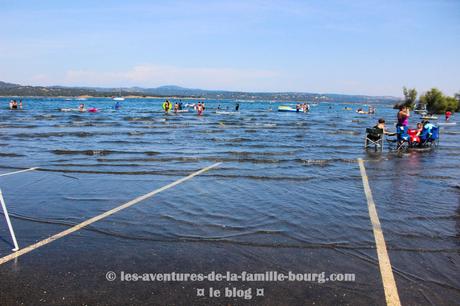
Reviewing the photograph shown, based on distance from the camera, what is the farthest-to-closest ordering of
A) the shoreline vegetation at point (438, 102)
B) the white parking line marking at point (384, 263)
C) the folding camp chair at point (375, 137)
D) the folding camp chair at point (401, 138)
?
the shoreline vegetation at point (438, 102)
the folding camp chair at point (401, 138)
the folding camp chair at point (375, 137)
the white parking line marking at point (384, 263)

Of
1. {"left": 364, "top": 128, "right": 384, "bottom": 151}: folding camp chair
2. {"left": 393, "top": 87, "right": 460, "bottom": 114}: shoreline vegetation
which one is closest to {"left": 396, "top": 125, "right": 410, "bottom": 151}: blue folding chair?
{"left": 364, "top": 128, "right": 384, "bottom": 151}: folding camp chair

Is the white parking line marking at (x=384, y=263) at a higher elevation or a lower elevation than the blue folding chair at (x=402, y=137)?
lower

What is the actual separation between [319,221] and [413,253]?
1.74 m

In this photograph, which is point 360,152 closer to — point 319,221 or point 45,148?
point 319,221

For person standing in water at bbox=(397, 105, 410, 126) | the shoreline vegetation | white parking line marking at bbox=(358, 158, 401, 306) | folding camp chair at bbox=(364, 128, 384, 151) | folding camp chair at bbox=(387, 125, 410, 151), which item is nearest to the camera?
white parking line marking at bbox=(358, 158, 401, 306)

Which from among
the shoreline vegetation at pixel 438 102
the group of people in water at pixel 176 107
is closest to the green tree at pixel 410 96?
the shoreline vegetation at pixel 438 102

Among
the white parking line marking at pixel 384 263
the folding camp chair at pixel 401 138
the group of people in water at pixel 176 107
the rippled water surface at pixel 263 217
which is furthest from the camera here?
the group of people in water at pixel 176 107

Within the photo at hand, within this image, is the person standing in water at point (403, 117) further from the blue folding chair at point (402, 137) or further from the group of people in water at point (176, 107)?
the group of people in water at point (176, 107)

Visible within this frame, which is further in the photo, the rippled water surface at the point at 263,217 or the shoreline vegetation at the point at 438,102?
the shoreline vegetation at the point at 438,102

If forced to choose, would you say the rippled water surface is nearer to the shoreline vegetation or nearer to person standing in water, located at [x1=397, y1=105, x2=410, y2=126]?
person standing in water, located at [x1=397, y1=105, x2=410, y2=126]

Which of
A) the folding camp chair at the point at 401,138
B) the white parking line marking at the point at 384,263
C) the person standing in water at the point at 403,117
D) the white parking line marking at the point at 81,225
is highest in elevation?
the person standing in water at the point at 403,117

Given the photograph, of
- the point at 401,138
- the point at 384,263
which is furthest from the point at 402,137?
the point at 384,263

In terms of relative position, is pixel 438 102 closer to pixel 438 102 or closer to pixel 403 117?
pixel 438 102

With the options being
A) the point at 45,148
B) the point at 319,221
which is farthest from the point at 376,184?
the point at 45,148
